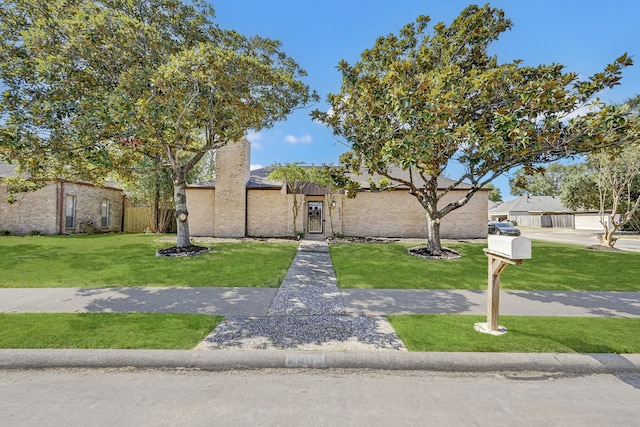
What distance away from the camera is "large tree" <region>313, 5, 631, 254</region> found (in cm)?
827

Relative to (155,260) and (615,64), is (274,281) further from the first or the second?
(615,64)

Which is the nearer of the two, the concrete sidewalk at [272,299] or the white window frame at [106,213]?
the concrete sidewalk at [272,299]

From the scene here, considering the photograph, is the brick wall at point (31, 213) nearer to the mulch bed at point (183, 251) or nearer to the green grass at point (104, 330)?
the mulch bed at point (183, 251)

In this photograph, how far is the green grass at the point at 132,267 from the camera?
24.1 ft

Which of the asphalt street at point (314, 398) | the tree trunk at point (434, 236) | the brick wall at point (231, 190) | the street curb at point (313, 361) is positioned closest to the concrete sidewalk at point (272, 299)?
the street curb at point (313, 361)

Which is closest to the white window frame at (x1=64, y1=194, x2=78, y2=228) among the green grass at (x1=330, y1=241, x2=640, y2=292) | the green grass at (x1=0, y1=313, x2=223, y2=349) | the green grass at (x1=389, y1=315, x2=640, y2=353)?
the green grass at (x1=0, y1=313, x2=223, y2=349)

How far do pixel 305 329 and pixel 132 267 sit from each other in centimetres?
713

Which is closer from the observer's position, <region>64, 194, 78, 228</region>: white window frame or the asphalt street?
the asphalt street

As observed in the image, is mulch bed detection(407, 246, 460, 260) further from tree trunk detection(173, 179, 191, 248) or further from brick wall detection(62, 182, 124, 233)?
brick wall detection(62, 182, 124, 233)

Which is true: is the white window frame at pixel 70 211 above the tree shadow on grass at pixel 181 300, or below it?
above

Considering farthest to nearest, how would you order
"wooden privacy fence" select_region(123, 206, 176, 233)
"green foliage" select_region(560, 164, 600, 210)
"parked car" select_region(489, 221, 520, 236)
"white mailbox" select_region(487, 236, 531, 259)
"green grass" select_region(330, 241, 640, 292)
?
"green foliage" select_region(560, 164, 600, 210), "parked car" select_region(489, 221, 520, 236), "wooden privacy fence" select_region(123, 206, 176, 233), "green grass" select_region(330, 241, 640, 292), "white mailbox" select_region(487, 236, 531, 259)

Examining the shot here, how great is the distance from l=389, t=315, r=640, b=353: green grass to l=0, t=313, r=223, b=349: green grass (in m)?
3.21

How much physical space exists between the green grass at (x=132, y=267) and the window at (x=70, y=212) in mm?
6979

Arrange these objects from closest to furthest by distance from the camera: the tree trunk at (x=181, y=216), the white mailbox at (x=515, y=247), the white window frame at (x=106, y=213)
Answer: the white mailbox at (x=515, y=247), the tree trunk at (x=181, y=216), the white window frame at (x=106, y=213)
